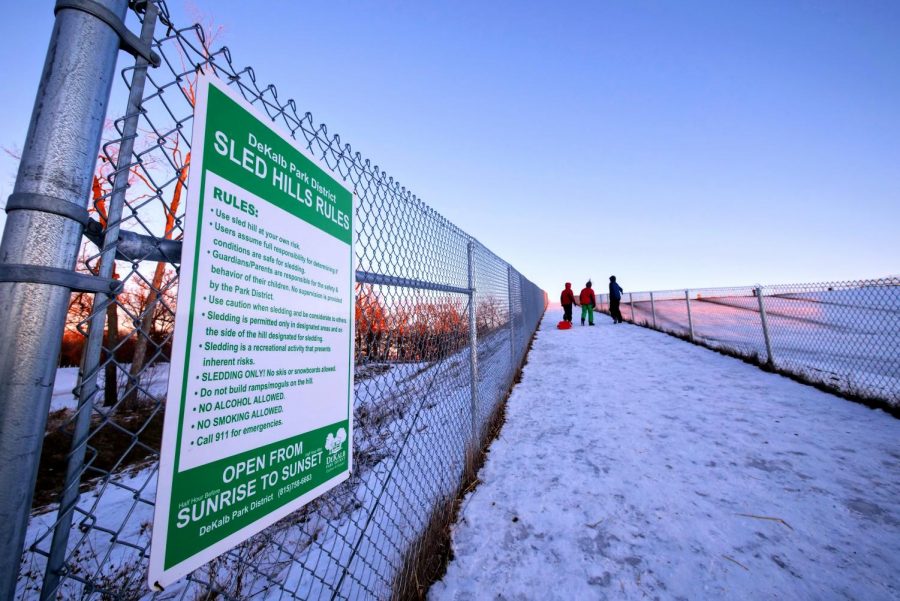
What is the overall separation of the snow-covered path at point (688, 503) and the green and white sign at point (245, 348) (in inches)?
72.1

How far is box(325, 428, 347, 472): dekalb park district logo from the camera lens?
4.70ft

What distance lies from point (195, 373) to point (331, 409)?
0.58m

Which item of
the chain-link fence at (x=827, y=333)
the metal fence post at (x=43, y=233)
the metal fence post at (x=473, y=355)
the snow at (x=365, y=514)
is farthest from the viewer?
the chain-link fence at (x=827, y=333)

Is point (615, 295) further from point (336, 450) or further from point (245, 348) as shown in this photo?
point (245, 348)

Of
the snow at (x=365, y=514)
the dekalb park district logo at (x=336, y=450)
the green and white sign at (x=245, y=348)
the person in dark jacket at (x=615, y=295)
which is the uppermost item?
the person in dark jacket at (x=615, y=295)

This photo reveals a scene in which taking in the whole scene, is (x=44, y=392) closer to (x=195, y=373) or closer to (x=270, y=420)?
(x=195, y=373)

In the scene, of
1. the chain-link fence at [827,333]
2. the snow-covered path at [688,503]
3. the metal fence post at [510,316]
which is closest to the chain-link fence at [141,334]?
the snow-covered path at [688,503]

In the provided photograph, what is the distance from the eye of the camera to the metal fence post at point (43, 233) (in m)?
0.76

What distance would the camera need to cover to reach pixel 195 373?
0.97 meters

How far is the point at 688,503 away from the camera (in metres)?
3.06

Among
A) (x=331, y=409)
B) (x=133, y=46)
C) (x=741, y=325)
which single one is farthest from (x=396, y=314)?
(x=741, y=325)

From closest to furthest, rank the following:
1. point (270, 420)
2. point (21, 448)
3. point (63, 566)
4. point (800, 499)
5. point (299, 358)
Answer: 1. point (21, 448)
2. point (63, 566)
3. point (270, 420)
4. point (299, 358)
5. point (800, 499)

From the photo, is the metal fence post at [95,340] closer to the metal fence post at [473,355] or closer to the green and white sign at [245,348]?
the green and white sign at [245,348]

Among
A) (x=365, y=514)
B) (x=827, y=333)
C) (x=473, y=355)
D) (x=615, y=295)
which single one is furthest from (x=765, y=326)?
(x=615, y=295)
